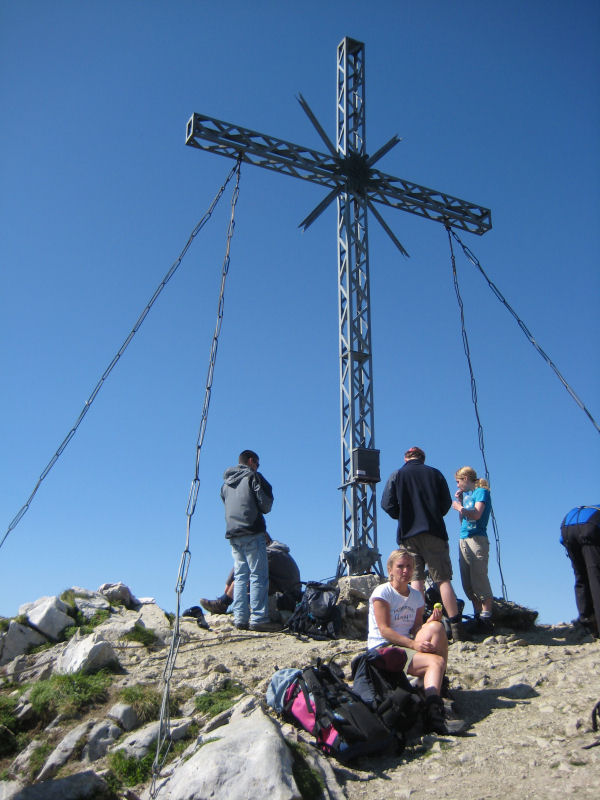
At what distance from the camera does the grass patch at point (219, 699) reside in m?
5.05

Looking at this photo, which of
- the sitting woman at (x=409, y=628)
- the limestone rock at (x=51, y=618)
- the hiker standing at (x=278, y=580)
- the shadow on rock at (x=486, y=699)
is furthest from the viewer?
the hiker standing at (x=278, y=580)

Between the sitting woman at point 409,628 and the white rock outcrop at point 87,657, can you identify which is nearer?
the sitting woman at point 409,628

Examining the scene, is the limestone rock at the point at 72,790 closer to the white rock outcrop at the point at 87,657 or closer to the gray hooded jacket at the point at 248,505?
the white rock outcrop at the point at 87,657

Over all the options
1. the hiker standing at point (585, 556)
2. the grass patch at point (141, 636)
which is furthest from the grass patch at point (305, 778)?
the hiker standing at point (585, 556)

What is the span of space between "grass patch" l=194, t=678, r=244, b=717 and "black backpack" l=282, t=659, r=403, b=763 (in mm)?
558

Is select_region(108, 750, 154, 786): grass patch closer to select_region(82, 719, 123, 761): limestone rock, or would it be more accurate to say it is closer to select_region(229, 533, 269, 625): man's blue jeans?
select_region(82, 719, 123, 761): limestone rock

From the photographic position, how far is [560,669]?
5793 mm

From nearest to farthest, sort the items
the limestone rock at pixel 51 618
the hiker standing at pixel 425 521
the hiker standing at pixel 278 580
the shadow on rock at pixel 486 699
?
1. the shadow on rock at pixel 486 699
2. the hiker standing at pixel 425 521
3. the limestone rock at pixel 51 618
4. the hiker standing at pixel 278 580

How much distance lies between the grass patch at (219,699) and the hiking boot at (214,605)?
3.43m

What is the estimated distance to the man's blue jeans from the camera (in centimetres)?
788

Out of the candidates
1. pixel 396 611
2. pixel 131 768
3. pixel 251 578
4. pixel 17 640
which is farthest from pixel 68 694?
pixel 396 611

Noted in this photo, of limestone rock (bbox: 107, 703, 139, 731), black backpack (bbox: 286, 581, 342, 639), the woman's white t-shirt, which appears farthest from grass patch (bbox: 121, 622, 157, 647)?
the woman's white t-shirt

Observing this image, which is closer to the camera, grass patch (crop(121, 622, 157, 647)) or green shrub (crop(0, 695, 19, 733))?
green shrub (crop(0, 695, 19, 733))

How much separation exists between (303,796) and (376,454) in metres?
6.41
